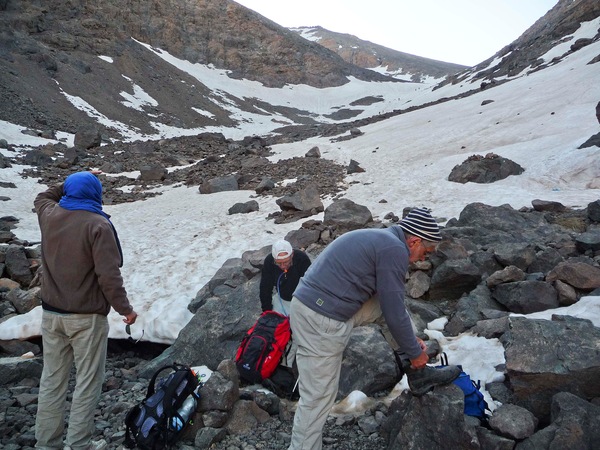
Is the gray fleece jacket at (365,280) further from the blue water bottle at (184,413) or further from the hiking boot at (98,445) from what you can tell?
the hiking boot at (98,445)

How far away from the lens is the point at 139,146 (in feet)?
91.2

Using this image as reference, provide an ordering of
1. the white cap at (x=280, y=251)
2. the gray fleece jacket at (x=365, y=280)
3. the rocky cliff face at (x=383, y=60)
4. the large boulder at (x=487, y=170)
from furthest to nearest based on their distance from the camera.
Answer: the rocky cliff face at (x=383, y=60)
the large boulder at (x=487, y=170)
the white cap at (x=280, y=251)
the gray fleece jacket at (x=365, y=280)

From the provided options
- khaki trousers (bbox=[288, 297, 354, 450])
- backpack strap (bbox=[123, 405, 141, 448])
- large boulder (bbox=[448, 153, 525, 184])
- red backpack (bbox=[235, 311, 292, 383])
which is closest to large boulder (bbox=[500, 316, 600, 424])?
khaki trousers (bbox=[288, 297, 354, 450])

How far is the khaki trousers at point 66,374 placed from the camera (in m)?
3.94

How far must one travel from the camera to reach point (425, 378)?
11.6 ft

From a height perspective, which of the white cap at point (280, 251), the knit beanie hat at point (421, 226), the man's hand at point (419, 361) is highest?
the knit beanie hat at point (421, 226)

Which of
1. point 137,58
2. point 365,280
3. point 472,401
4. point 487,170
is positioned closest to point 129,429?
point 365,280

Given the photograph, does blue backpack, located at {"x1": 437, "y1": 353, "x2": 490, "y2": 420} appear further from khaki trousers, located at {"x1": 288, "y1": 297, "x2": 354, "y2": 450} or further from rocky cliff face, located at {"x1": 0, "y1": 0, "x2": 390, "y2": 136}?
rocky cliff face, located at {"x1": 0, "y1": 0, "x2": 390, "y2": 136}

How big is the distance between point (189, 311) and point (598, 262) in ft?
21.4

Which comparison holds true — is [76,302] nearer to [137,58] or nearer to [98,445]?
[98,445]

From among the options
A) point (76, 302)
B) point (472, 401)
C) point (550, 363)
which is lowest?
point (472, 401)

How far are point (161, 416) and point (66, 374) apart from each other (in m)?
0.96

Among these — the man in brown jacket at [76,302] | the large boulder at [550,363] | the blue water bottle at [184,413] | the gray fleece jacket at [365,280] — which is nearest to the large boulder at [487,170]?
the large boulder at [550,363]

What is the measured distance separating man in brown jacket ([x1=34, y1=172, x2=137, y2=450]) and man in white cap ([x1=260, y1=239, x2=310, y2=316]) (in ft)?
6.65
